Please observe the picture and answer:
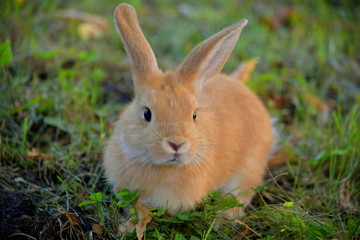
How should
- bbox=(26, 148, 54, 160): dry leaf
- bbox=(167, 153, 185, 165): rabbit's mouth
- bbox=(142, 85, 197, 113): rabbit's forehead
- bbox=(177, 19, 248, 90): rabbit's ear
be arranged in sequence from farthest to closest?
bbox=(26, 148, 54, 160): dry leaf, bbox=(177, 19, 248, 90): rabbit's ear, bbox=(142, 85, 197, 113): rabbit's forehead, bbox=(167, 153, 185, 165): rabbit's mouth

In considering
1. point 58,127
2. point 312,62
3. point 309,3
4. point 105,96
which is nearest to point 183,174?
point 58,127

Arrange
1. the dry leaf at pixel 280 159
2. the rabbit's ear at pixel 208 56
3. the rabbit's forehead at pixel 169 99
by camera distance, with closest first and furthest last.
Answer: the rabbit's forehead at pixel 169 99
the rabbit's ear at pixel 208 56
the dry leaf at pixel 280 159

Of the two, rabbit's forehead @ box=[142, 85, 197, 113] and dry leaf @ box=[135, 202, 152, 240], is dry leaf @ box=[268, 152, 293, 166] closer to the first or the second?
rabbit's forehead @ box=[142, 85, 197, 113]

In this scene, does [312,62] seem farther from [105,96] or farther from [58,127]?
[58,127]

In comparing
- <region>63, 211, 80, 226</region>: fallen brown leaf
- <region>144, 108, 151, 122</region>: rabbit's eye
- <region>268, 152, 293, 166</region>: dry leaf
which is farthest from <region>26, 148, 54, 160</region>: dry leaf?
<region>268, 152, 293, 166</region>: dry leaf

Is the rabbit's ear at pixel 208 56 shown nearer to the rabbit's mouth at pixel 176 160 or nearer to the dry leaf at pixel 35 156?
the rabbit's mouth at pixel 176 160

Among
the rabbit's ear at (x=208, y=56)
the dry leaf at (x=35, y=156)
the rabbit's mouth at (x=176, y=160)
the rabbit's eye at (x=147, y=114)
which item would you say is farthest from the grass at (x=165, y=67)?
the rabbit's ear at (x=208, y=56)
